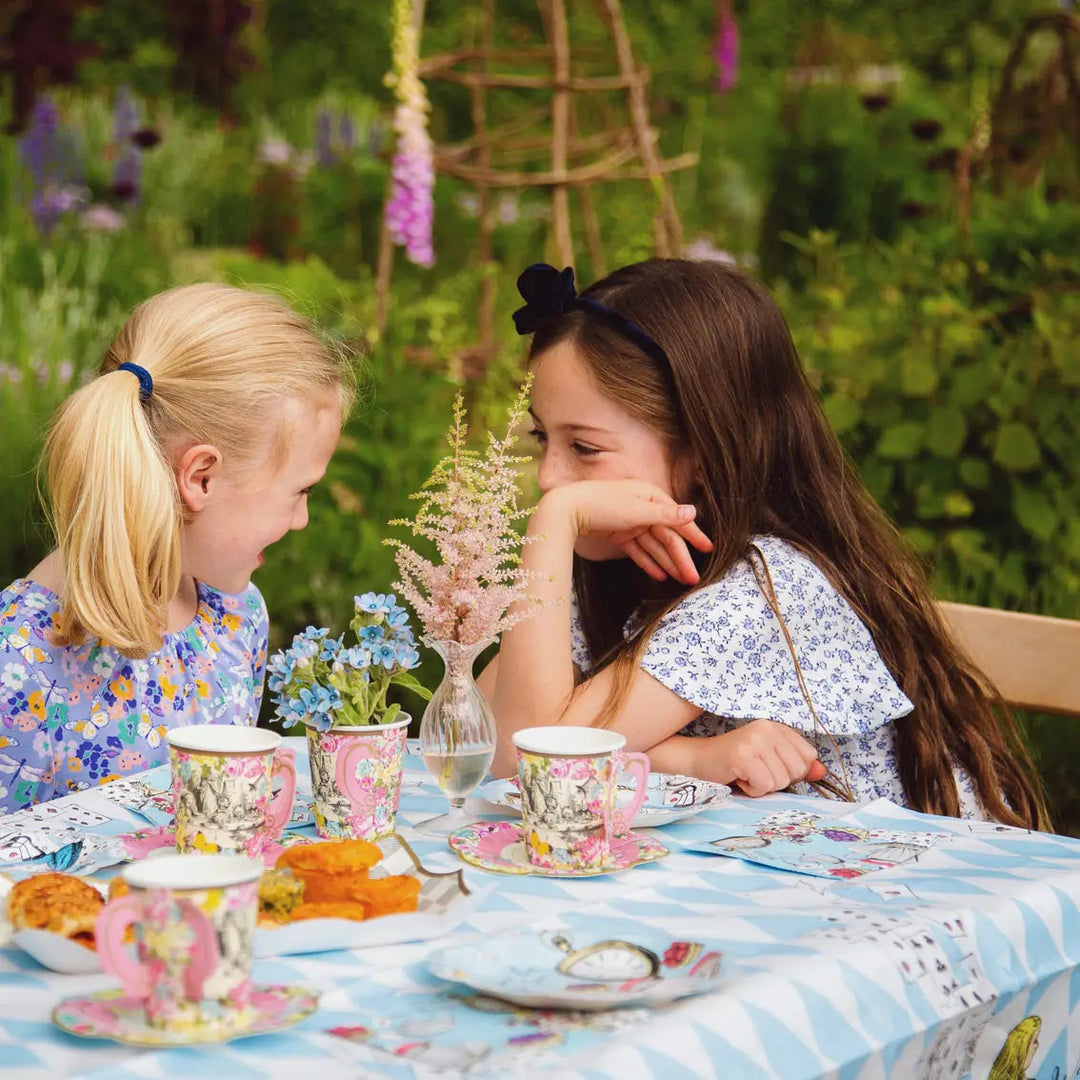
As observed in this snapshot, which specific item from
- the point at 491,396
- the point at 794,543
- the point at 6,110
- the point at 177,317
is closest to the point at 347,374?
the point at 177,317

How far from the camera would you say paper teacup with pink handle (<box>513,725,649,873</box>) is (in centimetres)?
160

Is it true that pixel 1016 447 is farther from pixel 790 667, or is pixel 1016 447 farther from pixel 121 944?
pixel 121 944

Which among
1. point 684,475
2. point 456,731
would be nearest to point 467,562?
point 456,731

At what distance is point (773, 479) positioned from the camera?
2.59 meters

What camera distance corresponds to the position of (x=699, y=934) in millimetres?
1411

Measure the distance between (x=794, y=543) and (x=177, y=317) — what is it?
3.29 feet

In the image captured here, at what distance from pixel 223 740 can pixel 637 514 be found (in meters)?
0.87

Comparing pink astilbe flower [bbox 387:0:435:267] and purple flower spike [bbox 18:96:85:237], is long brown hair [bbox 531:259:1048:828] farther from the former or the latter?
purple flower spike [bbox 18:96:85:237]

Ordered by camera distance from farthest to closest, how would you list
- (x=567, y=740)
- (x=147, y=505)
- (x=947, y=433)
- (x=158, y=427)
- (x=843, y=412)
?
(x=843, y=412), (x=947, y=433), (x=158, y=427), (x=147, y=505), (x=567, y=740)

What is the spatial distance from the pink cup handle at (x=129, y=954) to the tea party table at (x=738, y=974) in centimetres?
5

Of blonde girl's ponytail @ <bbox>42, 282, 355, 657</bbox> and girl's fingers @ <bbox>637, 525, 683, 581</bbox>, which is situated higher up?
blonde girl's ponytail @ <bbox>42, 282, 355, 657</bbox>

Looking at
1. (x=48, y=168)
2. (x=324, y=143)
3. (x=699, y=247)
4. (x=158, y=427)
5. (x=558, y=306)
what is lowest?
(x=158, y=427)

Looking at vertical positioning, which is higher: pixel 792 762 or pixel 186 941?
pixel 186 941

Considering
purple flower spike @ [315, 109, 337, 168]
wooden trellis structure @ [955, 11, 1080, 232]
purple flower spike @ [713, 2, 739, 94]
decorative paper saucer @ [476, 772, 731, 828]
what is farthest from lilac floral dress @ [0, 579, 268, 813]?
purple flower spike @ [713, 2, 739, 94]
